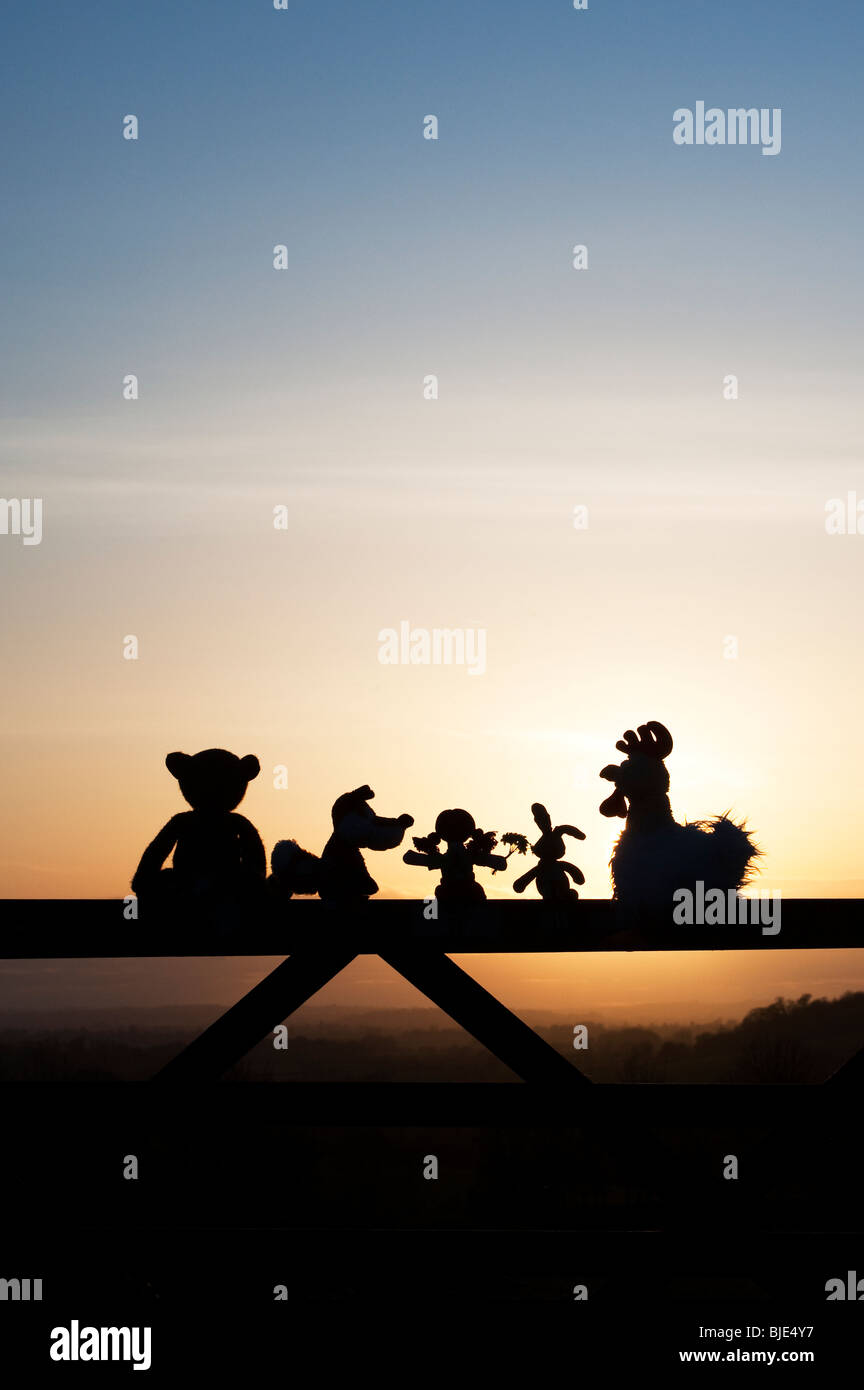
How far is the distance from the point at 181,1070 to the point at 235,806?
1.15 metres

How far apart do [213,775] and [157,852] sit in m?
0.46

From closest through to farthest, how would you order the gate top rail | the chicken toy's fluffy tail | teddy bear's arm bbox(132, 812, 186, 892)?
the gate top rail < the chicken toy's fluffy tail < teddy bear's arm bbox(132, 812, 186, 892)

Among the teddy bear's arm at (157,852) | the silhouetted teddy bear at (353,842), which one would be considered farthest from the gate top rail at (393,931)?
the teddy bear's arm at (157,852)

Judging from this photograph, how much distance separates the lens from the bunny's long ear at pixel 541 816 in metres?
4.46

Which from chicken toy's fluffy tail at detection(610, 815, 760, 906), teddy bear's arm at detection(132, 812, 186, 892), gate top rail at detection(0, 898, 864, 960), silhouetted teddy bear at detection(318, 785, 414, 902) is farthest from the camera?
silhouetted teddy bear at detection(318, 785, 414, 902)

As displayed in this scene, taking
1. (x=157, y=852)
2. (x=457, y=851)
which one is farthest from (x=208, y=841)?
(x=457, y=851)

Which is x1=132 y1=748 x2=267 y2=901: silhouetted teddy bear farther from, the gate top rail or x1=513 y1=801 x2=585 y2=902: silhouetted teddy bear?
x1=513 y1=801 x2=585 y2=902: silhouetted teddy bear

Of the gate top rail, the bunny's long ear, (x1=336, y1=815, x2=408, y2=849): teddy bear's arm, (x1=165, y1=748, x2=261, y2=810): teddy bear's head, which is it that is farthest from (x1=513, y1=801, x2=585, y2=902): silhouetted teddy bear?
(x1=165, y1=748, x2=261, y2=810): teddy bear's head

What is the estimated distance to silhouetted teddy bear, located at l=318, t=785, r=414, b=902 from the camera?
421cm
